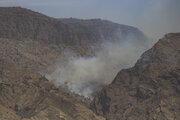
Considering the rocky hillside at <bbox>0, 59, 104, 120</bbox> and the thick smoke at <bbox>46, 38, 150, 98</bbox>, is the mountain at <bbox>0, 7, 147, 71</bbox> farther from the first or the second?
the rocky hillside at <bbox>0, 59, 104, 120</bbox>

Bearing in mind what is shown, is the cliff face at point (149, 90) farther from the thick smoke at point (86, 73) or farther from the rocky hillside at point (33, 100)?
the thick smoke at point (86, 73)

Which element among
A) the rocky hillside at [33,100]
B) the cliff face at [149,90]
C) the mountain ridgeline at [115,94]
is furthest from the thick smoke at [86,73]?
the rocky hillside at [33,100]

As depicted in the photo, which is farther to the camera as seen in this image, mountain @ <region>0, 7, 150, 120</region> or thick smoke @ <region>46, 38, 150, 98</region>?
thick smoke @ <region>46, 38, 150, 98</region>

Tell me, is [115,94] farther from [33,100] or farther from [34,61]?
[34,61]

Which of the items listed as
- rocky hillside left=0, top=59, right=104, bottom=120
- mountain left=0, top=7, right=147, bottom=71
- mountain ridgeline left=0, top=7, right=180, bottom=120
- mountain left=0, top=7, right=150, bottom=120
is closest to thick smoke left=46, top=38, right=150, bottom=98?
mountain left=0, top=7, right=150, bottom=120

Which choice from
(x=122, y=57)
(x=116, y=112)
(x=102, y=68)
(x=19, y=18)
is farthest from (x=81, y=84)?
(x=19, y=18)

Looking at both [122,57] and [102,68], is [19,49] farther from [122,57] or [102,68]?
[122,57]
